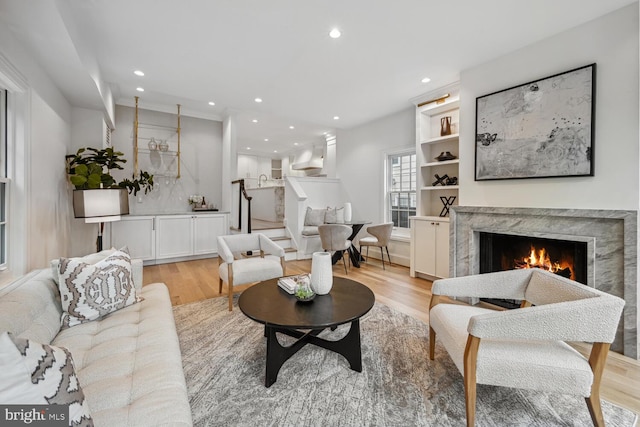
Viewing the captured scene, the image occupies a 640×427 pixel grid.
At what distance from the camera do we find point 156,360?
4.33 feet

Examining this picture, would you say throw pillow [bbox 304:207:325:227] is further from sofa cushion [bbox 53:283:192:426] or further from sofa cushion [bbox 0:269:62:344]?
sofa cushion [bbox 0:269:62:344]

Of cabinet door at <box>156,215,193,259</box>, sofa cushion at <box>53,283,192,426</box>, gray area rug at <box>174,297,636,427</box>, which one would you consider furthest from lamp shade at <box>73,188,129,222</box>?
cabinet door at <box>156,215,193,259</box>

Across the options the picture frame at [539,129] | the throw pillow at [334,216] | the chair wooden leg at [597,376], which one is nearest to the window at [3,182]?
the chair wooden leg at [597,376]

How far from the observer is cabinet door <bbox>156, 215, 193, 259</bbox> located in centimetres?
486

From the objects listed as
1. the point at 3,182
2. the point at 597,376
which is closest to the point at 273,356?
the point at 597,376

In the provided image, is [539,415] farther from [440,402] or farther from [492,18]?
[492,18]

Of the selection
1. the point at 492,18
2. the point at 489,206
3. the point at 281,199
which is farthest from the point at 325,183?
the point at 492,18

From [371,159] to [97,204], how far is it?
14.4 ft

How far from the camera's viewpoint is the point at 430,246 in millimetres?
4027

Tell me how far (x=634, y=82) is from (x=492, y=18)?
1.19 meters

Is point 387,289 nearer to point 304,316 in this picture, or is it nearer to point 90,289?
point 304,316

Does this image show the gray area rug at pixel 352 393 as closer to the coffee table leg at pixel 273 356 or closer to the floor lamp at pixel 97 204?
the coffee table leg at pixel 273 356

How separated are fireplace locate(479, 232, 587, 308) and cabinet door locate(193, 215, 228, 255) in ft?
14.1

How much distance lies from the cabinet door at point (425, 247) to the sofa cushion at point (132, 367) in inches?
131
